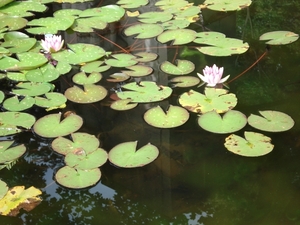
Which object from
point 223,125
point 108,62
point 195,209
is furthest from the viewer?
point 108,62

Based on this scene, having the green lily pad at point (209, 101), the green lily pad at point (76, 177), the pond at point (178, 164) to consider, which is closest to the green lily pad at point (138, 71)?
the pond at point (178, 164)

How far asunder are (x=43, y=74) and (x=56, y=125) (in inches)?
19.8

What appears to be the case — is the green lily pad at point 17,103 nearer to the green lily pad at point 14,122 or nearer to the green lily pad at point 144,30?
the green lily pad at point 14,122

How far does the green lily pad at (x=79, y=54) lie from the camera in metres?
2.48

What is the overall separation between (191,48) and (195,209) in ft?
4.17

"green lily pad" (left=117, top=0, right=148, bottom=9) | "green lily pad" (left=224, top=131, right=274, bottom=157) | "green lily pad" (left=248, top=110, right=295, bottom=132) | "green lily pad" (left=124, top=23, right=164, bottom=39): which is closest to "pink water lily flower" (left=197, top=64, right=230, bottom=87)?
"green lily pad" (left=248, top=110, right=295, bottom=132)

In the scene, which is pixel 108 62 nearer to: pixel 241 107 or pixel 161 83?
pixel 161 83

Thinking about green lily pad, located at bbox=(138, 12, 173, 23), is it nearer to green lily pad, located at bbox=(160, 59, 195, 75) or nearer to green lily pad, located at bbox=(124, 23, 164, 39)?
green lily pad, located at bbox=(124, 23, 164, 39)

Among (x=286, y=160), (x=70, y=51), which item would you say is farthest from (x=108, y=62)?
(x=286, y=160)

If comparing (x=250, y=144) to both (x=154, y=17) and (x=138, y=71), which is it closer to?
(x=138, y=71)

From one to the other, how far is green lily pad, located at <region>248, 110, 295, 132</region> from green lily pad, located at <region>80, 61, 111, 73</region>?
0.87m

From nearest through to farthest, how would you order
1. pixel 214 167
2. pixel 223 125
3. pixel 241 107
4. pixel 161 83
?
pixel 214 167, pixel 223 125, pixel 241 107, pixel 161 83

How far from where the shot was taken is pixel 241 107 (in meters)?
2.06

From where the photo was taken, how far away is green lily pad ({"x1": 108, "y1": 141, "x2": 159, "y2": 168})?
1.73 metres
